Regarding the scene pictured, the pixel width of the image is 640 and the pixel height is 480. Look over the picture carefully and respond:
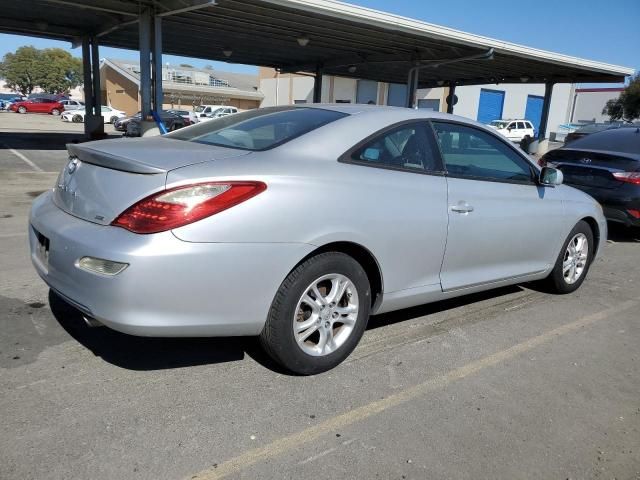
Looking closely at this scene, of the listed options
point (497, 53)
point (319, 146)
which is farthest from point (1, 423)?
point (497, 53)

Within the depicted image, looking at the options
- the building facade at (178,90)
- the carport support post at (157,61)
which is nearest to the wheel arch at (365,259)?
the carport support post at (157,61)

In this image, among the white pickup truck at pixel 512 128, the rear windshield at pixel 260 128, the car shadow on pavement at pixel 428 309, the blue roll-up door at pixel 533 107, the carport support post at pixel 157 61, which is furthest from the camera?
the blue roll-up door at pixel 533 107

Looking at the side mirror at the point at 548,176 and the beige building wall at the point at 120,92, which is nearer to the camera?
the side mirror at the point at 548,176

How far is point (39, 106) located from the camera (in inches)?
1858

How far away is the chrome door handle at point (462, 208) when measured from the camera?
367cm

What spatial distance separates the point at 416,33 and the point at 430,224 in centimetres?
1227

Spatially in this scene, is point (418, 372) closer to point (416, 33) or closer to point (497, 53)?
point (416, 33)

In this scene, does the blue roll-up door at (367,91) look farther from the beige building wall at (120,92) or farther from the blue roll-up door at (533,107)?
the beige building wall at (120,92)

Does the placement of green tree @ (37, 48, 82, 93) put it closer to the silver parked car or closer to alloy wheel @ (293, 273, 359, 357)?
the silver parked car

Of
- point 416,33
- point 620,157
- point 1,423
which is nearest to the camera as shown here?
point 1,423

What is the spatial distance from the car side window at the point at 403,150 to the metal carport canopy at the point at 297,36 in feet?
27.0

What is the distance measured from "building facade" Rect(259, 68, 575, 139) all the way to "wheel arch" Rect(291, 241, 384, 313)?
3643 centimetres

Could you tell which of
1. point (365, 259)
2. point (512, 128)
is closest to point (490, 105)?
point (512, 128)

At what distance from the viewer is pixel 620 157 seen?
24.2 feet
